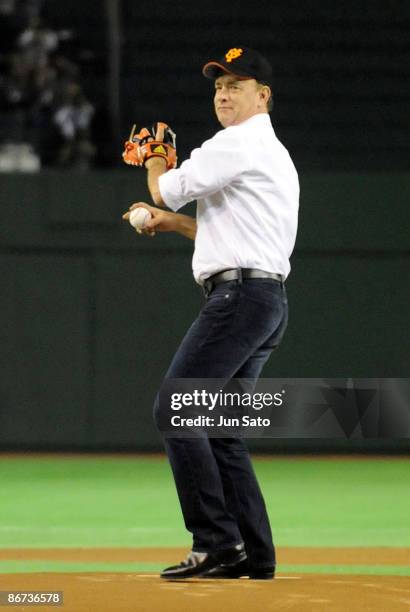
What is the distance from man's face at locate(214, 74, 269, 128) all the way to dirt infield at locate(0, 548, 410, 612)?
1763mm

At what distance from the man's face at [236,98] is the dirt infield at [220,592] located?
1763 millimetres

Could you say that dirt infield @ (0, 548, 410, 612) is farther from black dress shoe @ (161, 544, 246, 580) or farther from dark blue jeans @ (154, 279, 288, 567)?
dark blue jeans @ (154, 279, 288, 567)

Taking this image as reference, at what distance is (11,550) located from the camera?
6.63 m

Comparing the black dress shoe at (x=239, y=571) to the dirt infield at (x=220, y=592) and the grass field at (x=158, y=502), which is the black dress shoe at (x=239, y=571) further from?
the grass field at (x=158, y=502)

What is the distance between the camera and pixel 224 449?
5.24 m

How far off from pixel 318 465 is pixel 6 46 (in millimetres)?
6186

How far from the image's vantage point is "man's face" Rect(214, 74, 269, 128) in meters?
5.27

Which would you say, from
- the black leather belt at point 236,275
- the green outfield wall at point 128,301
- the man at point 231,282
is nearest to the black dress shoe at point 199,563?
the man at point 231,282

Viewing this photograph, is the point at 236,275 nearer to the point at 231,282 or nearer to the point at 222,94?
the point at 231,282

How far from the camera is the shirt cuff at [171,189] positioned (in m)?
5.12

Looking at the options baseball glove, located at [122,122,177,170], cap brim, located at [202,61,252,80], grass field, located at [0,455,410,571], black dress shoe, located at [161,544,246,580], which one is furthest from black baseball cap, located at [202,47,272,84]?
grass field, located at [0,455,410,571]

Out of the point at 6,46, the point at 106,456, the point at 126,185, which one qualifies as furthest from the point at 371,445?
the point at 6,46

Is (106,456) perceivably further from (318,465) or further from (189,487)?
(189,487)

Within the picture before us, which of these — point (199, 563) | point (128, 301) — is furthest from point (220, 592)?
point (128, 301)
